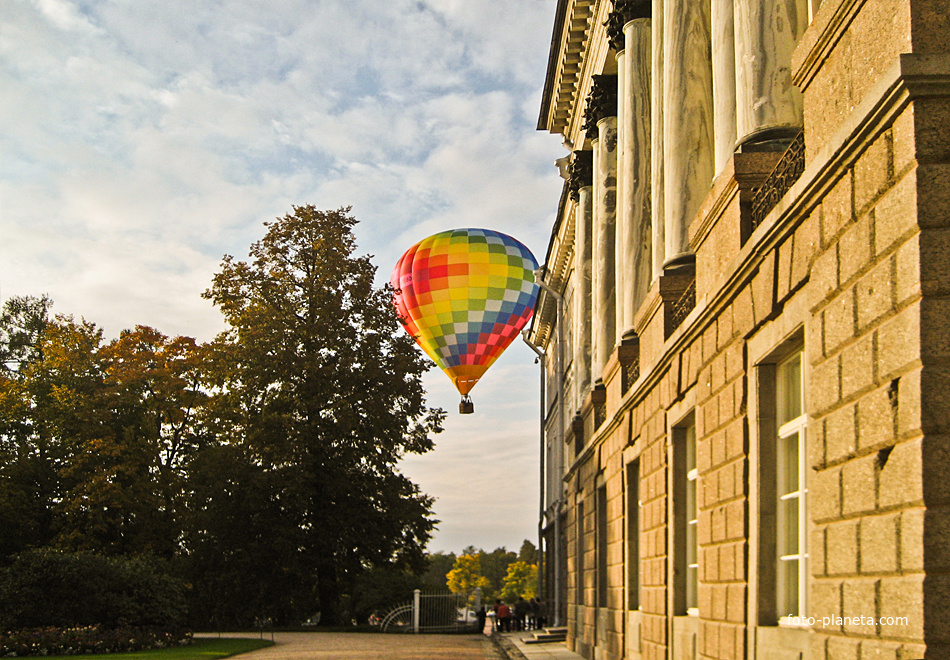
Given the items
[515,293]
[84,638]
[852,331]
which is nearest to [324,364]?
[515,293]

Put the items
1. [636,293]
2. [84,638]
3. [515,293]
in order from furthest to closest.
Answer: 1. [515,293]
2. [84,638]
3. [636,293]

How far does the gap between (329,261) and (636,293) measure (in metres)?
24.2

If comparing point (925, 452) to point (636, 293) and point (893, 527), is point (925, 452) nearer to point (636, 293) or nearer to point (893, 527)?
point (893, 527)

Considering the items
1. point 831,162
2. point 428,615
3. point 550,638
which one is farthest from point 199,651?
point 831,162

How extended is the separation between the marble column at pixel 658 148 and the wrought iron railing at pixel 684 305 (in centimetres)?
176

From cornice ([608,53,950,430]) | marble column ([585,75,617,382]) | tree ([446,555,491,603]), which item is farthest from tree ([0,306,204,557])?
tree ([446,555,491,603])

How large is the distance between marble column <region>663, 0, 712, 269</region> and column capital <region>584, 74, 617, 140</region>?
865 cm

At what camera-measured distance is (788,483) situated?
870 centimetres

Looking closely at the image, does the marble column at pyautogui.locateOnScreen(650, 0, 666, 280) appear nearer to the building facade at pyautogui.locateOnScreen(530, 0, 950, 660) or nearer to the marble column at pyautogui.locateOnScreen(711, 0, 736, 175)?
the building facade at pyautogui.locateOnScreen(530, 0, 950, 660)

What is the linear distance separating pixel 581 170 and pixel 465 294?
19.6 m

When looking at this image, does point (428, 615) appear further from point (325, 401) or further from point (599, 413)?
point (599, 413)

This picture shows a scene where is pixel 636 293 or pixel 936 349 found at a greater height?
pixel 636 293

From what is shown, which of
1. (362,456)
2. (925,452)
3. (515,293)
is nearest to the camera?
(925,452)

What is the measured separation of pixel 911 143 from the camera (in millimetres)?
5746
